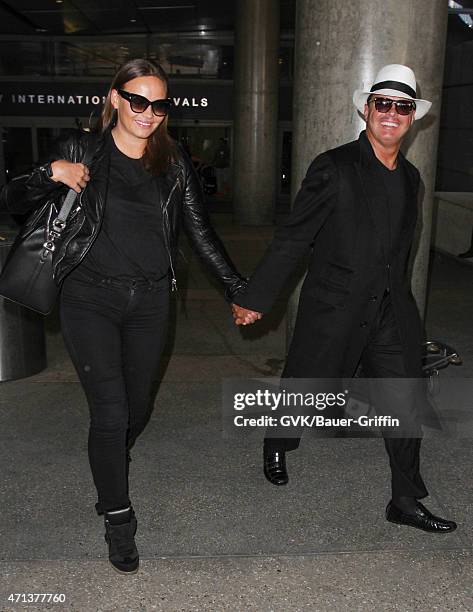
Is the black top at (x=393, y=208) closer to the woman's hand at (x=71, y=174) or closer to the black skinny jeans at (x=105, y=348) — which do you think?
the black skinny jeans at (x=105, y=348)

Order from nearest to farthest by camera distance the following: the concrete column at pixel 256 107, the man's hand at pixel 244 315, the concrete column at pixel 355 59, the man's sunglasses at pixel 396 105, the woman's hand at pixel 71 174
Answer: the woman's hand at pixel 71 174 < the man's sunglasses at pixel 396 105 < the man's hand at pixel 244 315 < the concrete column at pixel 355 59 < the concrete column at pixel 256 107

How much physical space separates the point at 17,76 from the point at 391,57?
62.3 ft

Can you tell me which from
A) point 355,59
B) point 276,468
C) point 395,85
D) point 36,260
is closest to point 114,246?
point 36,260

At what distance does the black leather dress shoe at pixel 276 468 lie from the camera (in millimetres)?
3715

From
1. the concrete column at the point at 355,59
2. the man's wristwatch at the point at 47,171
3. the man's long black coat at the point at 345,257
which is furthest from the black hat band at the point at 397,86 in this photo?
the man's wristwatch at the point at 47,171

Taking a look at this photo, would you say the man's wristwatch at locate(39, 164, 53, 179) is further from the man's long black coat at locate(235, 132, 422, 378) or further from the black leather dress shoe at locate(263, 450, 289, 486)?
the black leather dress shoe at locate(263, 450, 289, 486)

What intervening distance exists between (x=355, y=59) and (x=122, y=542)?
10.7 ft

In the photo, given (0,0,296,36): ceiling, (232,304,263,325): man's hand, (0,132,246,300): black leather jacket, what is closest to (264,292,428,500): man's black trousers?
(232,304,263,325): man's hand

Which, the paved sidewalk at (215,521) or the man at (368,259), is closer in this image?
the paved sidewalk at (215,521)

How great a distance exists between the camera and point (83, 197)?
9.29 ft

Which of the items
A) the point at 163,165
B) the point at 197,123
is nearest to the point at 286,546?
the point at 163,165

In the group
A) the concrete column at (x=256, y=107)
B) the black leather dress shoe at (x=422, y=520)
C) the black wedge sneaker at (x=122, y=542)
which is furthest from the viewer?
the concrete column at (x=256, y=107)

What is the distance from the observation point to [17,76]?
20.9 meters

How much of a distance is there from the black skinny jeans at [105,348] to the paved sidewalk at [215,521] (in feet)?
1.27
